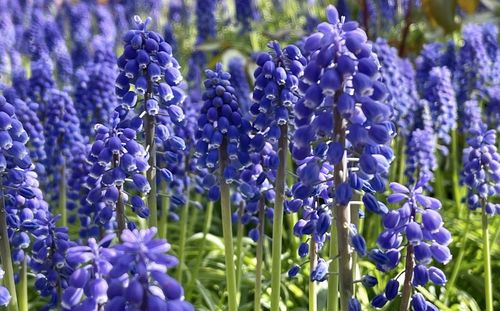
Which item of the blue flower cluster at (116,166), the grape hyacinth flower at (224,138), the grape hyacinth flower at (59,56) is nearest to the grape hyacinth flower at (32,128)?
the blue flower cluster at (116,166)

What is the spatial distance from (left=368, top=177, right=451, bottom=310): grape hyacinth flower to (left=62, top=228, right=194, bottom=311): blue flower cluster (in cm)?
132

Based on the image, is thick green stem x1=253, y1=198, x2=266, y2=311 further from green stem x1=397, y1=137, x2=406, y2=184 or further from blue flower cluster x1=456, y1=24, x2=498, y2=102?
blue flower cluster x1=456, y1=24, x2=498, y2=102

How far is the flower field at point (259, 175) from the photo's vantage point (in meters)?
3.42

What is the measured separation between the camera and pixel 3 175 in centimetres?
441

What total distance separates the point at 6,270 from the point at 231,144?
152cm

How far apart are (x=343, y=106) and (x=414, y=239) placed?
0.76 meters

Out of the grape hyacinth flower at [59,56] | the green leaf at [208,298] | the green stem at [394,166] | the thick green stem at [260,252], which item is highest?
the grape hyacinth flower at [59,56]

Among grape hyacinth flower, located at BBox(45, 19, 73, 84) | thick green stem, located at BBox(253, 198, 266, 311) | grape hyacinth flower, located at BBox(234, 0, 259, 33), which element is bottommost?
thick green stem, located at BBox(253, 198, 266, 311)

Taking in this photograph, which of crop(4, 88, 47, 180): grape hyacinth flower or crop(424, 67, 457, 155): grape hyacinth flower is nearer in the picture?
crop(4, 88, 47, 180): grape hyacinth flower

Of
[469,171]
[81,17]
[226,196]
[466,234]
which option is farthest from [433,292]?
[81,17]

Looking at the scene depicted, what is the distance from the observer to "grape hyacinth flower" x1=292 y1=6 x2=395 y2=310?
3.35 m

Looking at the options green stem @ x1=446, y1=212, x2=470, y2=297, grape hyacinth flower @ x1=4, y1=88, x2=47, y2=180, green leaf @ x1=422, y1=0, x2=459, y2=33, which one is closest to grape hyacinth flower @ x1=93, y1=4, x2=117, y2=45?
green leaf @ x1=422, y1=0, x2=459, y2=33

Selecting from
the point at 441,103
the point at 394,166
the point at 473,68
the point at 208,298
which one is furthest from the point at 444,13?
the point at 208,298

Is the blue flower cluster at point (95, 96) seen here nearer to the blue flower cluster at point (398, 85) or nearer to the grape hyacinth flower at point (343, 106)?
the blue flower cluster at point (398, 85)
